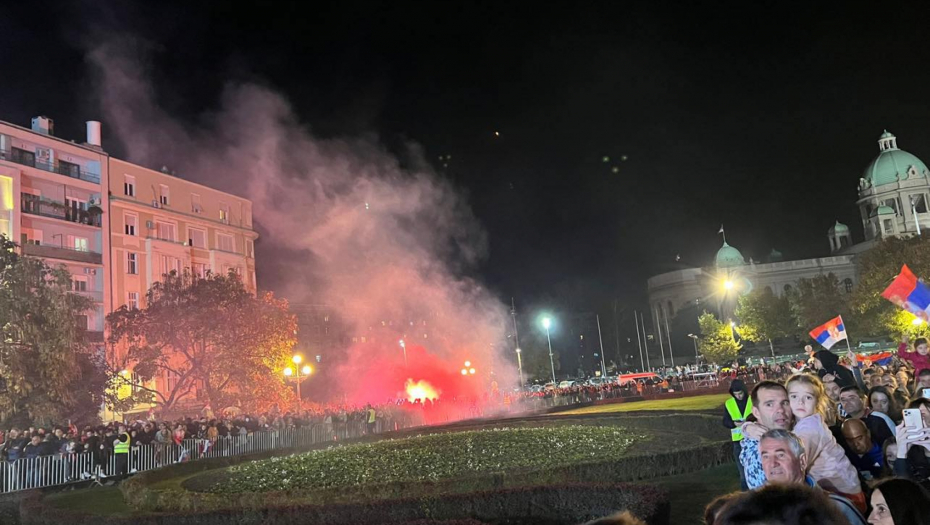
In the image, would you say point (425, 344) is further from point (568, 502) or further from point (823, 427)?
point (823, 427)

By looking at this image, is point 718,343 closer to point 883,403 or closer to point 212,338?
point 212,338

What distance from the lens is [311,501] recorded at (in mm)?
11812

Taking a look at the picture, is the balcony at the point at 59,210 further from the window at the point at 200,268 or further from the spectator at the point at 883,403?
the spectator at the point at 883,403

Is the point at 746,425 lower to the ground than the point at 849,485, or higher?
higher

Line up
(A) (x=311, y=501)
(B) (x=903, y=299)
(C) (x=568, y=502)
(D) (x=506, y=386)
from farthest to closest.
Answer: (D) (x=506, y=386)
(B) (x=903, y=299)
(A) (x=311, y=501)
(C) (x=568, y=502)

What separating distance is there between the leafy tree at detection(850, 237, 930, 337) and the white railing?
46.1m

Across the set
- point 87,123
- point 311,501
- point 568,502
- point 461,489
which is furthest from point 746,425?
point 87,123

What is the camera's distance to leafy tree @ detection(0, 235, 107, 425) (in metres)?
27.6

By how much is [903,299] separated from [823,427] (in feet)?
41.7

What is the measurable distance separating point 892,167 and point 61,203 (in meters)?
110

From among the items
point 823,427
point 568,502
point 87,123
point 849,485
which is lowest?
point 568,502

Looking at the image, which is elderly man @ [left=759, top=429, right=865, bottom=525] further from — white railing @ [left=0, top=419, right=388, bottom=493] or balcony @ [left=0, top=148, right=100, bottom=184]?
balcony @ [left=0, top=148, right=100, bottom=184]

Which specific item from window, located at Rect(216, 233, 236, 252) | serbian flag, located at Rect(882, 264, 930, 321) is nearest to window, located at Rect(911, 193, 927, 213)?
window, located at Rect(216, 233, 236, 252)

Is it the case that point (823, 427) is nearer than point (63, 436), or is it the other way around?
point (823, 427)
